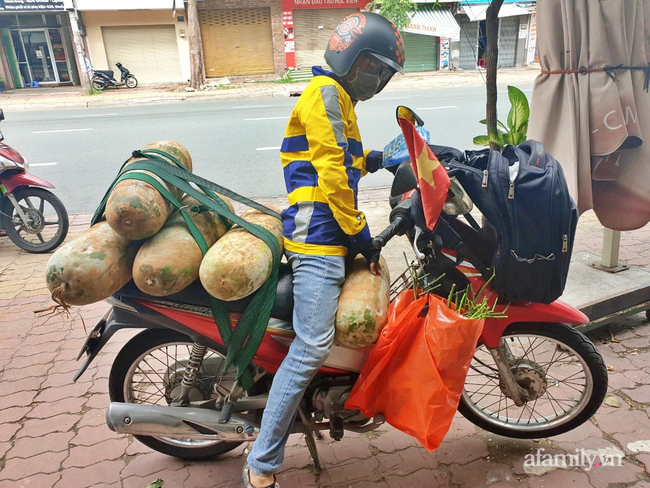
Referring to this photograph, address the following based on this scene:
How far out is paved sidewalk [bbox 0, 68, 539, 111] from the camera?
15703mm

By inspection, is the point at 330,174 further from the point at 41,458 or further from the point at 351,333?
the point at 41,458

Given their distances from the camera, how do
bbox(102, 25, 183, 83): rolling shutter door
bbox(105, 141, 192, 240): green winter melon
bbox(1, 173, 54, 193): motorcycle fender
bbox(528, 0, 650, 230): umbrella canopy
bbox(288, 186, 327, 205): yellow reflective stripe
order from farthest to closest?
bbox(102, 25, 183, 83): rolling shutter door < bbox(1, 173, 54, 193): motorcycle fender < bbox(528, 0, 650, 230): umbrella canopy < bbox(288, 186, 327, 205): yellow reflective stripe < bbox(105, 141, 192, 240): green winter melon

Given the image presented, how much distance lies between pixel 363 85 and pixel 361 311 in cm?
95

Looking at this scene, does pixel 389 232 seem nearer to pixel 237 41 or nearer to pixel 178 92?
pixel 178 92

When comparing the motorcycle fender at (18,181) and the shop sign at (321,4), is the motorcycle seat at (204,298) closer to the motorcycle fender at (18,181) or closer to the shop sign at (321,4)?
the motorcycle fender at (18,181)

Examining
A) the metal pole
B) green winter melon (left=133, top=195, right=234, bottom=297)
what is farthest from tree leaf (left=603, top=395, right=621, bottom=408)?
green winter melon (left=133, top=195, right=234, bottom=297)

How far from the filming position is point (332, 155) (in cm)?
187

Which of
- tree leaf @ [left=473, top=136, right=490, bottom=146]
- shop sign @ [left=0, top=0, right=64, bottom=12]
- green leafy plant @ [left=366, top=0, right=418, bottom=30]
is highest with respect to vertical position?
shop sign @ [left=0, top=0, right=64, bottom=12]

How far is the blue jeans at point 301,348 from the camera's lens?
1896mm

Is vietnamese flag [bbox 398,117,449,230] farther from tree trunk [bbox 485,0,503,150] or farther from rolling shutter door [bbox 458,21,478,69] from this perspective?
rolling shutter door [bbox 458,21,478,69]

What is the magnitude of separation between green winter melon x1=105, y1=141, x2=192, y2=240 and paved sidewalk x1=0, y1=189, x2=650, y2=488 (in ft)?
4.16

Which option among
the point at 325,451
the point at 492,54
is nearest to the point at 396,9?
the point at 492,54

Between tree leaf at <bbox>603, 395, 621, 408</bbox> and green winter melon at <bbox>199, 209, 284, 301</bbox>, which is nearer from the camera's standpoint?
green winter melon at <bbox>199, 209, 284, 301</bbox>

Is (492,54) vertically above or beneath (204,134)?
above
